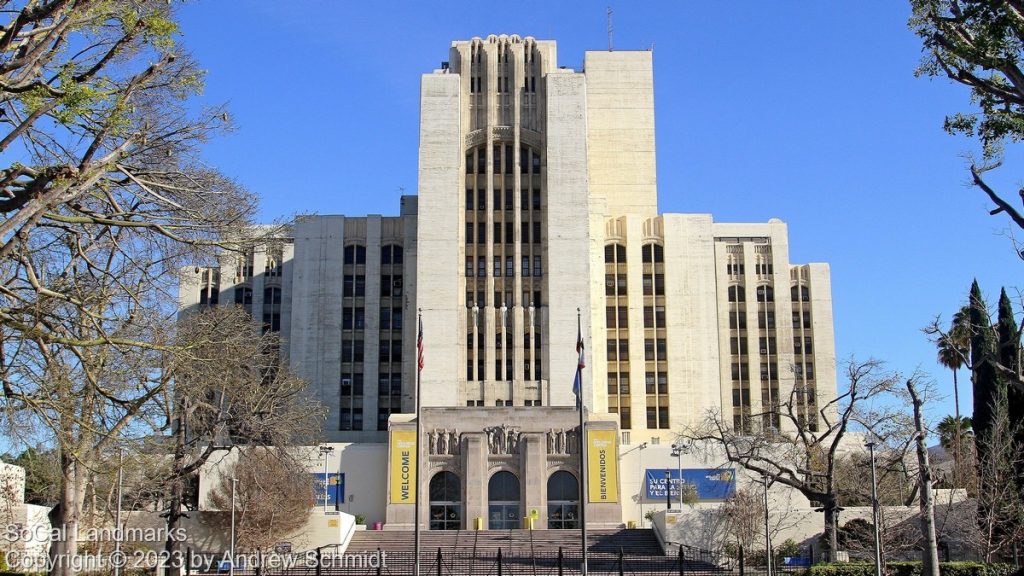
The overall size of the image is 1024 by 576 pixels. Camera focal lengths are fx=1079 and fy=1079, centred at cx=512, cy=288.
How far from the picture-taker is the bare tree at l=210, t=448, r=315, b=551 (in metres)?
55.6

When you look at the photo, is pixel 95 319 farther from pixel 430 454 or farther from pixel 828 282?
pixel 828 282

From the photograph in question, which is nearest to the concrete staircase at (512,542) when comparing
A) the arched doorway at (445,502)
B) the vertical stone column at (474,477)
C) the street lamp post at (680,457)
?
the vertical stone column at (474,477)

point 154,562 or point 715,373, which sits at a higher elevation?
point 715,373

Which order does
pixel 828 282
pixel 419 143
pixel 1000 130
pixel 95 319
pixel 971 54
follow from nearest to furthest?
pixel 95 319 → pixel 971 54 → pixel 1000 130 → pixel 419 143 → pixel 828 282

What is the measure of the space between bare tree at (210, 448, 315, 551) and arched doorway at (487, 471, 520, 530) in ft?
48.5

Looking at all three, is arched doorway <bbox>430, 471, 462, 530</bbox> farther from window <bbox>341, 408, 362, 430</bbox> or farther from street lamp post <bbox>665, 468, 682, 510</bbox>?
window <bbox>341, 408, 362, 430</bbox>

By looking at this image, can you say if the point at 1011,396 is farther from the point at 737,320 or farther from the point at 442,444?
the point at 737,320

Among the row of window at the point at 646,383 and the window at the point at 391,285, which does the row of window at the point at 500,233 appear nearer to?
the window at the point at 391,285

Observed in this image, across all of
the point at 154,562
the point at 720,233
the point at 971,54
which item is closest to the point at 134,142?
the point at 971,54

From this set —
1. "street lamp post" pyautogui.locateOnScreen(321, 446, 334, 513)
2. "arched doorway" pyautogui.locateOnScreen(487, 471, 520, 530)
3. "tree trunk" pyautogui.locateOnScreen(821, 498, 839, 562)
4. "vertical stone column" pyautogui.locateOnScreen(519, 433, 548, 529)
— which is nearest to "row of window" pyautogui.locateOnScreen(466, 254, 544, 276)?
"vertical stone column" pyautogui.locateOnScreen(519, 433, 548, 529)

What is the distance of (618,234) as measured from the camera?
87062 millimetres

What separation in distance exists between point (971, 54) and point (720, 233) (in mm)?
77314

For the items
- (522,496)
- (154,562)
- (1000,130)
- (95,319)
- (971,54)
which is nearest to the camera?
(95,319)

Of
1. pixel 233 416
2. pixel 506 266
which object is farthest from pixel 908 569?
pixel 506 266
